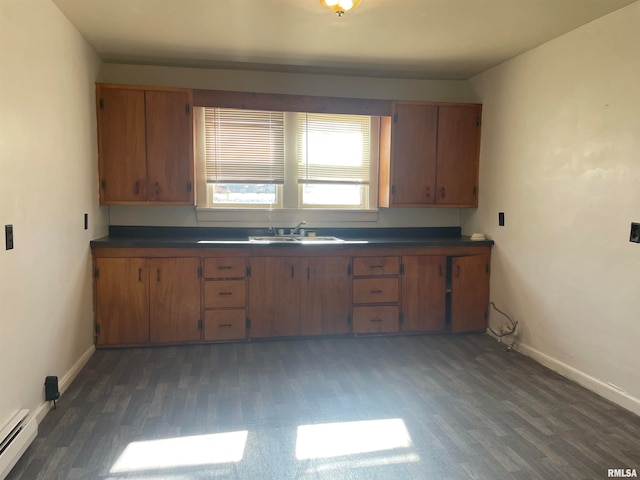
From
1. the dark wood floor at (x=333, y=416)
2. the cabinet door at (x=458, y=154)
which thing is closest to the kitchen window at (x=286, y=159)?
the cabinet door at (x=458, y=154)

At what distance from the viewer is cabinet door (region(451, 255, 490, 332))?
399cm

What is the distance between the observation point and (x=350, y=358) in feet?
11.3

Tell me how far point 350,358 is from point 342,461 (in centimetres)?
136

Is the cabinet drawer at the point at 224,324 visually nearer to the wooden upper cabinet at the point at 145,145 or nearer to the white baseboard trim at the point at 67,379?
the white baseboard trim at the point at 67,379

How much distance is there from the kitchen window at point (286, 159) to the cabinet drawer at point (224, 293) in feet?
2.87

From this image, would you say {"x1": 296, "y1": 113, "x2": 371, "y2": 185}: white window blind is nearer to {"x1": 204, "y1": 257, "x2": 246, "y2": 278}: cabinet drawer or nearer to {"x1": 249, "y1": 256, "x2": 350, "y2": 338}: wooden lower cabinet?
{"x1": 249, "y1": 256, "x2": 350, "y2": 338}: wooden lower cabinet

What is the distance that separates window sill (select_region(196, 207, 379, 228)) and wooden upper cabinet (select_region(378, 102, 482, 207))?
1.23ft

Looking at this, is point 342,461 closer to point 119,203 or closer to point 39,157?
point 39,157

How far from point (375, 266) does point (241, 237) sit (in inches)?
49.6

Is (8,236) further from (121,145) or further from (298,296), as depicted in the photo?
(298,296)

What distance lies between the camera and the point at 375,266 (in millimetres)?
3883

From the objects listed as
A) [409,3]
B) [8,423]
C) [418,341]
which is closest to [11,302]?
[8,423]

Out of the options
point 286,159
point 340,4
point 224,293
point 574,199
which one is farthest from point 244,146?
point 574,199

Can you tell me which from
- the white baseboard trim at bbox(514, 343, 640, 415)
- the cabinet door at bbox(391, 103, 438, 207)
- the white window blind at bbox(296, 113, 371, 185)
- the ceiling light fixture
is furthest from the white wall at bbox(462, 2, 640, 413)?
the ceiling light fixture
